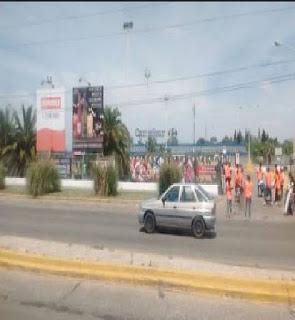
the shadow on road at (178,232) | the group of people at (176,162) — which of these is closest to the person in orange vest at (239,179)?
the group of people at (176,162)

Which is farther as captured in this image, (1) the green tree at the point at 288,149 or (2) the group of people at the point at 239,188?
(1) the green tree at the point at 288,149

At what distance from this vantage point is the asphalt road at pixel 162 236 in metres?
13.7

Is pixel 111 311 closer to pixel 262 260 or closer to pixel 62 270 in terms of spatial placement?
pixel 62 270

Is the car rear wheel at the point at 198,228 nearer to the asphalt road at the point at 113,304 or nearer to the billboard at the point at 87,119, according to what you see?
the asphalt road at the point at 113,304

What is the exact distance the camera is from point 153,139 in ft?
270

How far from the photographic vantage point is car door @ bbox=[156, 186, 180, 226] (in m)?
18.2

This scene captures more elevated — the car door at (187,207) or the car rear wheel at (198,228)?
the car door at (187,207)

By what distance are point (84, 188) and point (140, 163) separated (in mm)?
5061

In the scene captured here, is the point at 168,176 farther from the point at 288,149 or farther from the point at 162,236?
the point at 288,149

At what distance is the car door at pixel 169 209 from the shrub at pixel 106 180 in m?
13.9

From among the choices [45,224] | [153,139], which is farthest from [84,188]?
[153,139]

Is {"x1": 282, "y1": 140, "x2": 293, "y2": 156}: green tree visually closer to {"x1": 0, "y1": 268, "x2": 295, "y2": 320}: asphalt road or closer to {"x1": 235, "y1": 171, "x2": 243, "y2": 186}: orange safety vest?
{"x1": 235, "y1": 171, "x2": 243, "y2": 186}: orange safety vest

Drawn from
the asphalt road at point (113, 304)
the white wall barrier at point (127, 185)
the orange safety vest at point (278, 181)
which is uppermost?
the orange safety vest at point (278, 181)

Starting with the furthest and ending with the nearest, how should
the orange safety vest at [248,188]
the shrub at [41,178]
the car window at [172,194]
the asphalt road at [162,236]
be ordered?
the shrub at [41,178] < the orange safety vest at [248,188] < the car window at [172,194] < the asphalt road at [162,236]
